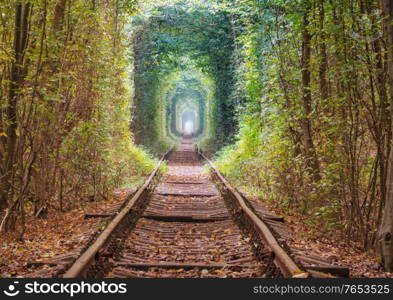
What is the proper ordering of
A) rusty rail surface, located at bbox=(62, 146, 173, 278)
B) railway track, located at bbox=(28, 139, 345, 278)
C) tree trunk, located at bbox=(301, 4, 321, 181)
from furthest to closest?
tree trunk, located at bbox=(301, 4, 321, 181), railway track, located at bbox=(28, 139, 345, 278), rusty rail surface, located at bbox=(62, 146, 173, 278)

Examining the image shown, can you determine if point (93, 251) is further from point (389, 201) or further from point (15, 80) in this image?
point (389, 201)

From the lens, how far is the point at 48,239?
6293 millimetres

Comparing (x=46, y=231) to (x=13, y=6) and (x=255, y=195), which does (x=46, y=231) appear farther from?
(x=255, y=195)

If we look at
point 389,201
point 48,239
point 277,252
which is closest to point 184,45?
point 48,239

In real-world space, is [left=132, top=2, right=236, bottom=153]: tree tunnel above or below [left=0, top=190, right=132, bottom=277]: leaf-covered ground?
above

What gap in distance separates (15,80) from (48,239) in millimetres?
2093

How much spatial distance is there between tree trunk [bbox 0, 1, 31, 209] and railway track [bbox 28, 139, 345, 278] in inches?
62.2

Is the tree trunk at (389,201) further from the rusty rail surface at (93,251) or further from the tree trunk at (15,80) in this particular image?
the tree trunk at (15,80)

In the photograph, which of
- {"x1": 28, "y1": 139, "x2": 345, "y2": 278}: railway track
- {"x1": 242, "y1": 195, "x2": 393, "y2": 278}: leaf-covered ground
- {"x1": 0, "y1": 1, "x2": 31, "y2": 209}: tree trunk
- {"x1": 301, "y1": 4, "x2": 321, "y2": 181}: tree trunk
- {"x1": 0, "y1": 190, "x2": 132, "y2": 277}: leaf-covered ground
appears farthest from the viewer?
{"x1": 301, "y1": 4, "x2": 321, "y2": 181}: tree trunk

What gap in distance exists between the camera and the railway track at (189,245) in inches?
180

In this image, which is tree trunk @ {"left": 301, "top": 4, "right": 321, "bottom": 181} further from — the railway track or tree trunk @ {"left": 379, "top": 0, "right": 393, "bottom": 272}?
tree trunk @ {"left": 379, "top": 0, "right": 393, "bottom": 272}

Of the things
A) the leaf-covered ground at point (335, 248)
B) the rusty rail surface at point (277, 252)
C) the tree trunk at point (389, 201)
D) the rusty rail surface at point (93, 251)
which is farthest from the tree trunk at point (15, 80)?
the tree trunk at point (389, 201)

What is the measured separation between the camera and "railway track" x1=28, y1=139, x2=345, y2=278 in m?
4.57

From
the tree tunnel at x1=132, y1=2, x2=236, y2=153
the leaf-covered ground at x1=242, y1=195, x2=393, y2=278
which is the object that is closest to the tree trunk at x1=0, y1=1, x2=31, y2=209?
the leaf-covered ground at x1=242, y1=195, x2=393, y2=278
